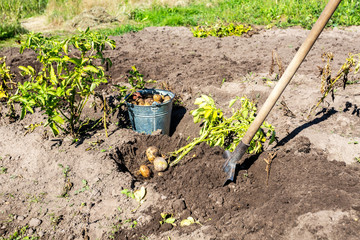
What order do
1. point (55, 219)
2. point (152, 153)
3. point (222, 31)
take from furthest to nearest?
point (222, 31) → point (152, 153) → point (55, 219)

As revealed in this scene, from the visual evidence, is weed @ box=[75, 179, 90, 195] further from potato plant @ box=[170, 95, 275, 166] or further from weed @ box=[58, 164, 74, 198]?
potato plant @ box=[170, 95, 275, 166]

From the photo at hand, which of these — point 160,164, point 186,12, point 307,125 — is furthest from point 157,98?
point 186,12

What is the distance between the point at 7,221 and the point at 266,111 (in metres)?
2.14

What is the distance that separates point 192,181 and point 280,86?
42.2 inches

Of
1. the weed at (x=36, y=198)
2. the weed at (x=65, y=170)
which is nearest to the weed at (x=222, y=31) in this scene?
the weed at (x=65, y=170)

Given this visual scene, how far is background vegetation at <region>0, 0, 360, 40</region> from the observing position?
759 centimetres

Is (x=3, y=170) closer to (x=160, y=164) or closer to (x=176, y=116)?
(x=160, y=164)

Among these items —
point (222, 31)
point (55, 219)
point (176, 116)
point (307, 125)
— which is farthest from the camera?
point (222, 31)

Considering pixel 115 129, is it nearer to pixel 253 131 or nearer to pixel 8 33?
pixel 253 131

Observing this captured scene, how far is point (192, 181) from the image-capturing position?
257cm

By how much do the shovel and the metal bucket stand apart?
91 cm

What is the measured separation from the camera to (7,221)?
2.28m

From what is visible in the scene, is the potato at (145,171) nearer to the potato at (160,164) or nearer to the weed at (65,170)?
the potato at (160,164)

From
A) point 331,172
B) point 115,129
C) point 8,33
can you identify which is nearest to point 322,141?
point 331,172
